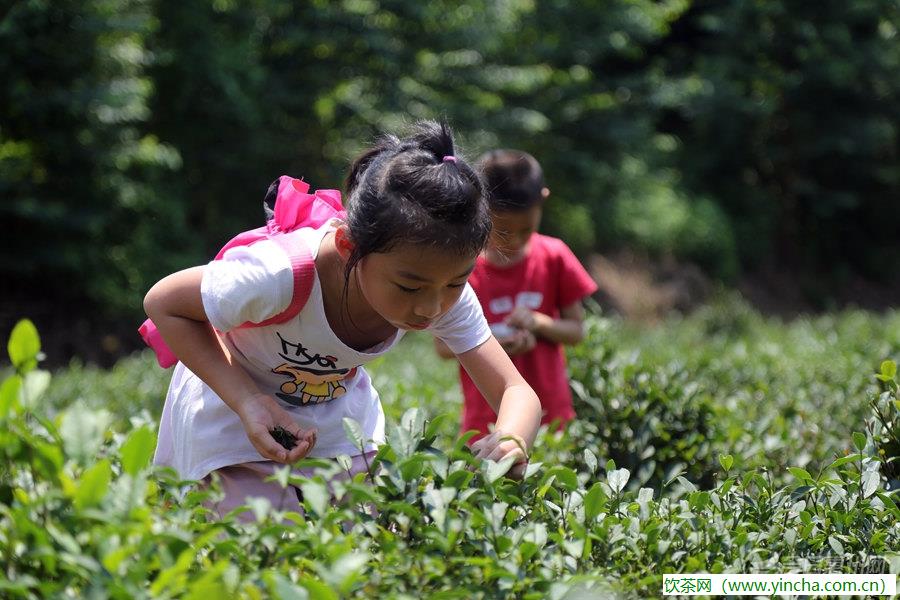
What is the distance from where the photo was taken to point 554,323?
3.91m

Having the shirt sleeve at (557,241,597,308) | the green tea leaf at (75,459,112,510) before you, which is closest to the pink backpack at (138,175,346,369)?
the green tea leaf at (75,459,112,510)

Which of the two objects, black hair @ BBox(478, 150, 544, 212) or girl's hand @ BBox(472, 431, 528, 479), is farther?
black hair @ BBox(478, 150, 544, 212)

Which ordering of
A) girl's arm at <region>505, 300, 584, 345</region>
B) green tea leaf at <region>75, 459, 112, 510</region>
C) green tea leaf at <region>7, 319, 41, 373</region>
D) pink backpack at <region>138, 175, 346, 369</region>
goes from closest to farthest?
green tea leaf at <region>75, 459, 112, 510</region> → green tea leaf at <region>7, 319, 41, 373</region> → pink backpack at <region>138, 175, 346, 369</region> → girl's arm at <region>505, 300, 584, 345</region>

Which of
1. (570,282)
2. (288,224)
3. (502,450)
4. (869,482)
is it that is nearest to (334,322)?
(288,224)

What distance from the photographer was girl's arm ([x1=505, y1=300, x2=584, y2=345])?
3.76 meters

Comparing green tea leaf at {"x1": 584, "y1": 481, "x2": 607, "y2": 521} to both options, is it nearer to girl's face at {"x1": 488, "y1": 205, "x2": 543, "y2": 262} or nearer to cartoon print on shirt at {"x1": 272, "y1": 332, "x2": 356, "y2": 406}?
cartoon print on shirt at {"x1": 272, "y1": 332, "x2": 356, "y2": 406}

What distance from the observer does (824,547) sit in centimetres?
203

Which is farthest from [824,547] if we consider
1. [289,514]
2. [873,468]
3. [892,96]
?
[892,96]

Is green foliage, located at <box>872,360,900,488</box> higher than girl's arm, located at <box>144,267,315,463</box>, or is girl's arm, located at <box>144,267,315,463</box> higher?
girl's arm, located at <box>144,267,315,463</box>

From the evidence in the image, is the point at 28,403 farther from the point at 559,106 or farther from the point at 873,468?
the point at 559,106

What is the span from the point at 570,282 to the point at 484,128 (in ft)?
30.7

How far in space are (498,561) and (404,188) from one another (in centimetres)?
94

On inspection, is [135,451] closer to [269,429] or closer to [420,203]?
[269,429]

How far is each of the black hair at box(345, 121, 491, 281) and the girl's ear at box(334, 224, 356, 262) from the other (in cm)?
2
